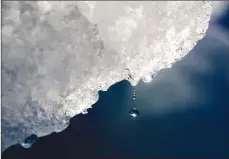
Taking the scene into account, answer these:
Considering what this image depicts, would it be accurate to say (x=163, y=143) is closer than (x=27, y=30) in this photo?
No

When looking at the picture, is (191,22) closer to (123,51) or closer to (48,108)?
(123,51)

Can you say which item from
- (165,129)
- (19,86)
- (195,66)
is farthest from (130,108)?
(19,86)

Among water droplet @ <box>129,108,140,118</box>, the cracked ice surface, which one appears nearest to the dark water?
water droplet @ <box>129,108,140,118</box>

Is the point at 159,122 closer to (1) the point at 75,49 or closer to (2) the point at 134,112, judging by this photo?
(2) the point at 134,112

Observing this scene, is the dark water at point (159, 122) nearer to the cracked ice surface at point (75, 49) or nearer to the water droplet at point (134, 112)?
the water droplet at point (134, 112)

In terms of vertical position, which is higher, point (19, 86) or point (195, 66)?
point (195, 66)
